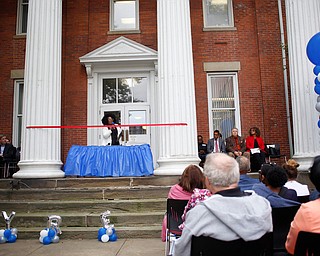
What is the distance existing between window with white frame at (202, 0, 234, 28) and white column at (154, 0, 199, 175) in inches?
153

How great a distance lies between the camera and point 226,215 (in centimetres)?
215

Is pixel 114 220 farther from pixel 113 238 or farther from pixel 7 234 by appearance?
pixel 7 234

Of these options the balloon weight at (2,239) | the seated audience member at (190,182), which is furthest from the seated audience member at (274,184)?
the balloon weight at (2,239)

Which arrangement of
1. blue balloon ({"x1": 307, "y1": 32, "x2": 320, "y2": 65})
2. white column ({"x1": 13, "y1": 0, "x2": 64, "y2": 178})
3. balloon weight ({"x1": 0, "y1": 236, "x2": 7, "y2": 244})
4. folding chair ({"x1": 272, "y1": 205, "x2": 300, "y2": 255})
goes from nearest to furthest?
folding chair ({"x1": 272, "y1": 205, "x2": 300, "y2": 255}) → balloon weight ({"x1": 0, "y1": 236, "x2": 7, "y2": 244}) → blue balloon ({"x1": 307, "y1": 32, "x2": 320, "y2": 65}) → white column ({"x1": 13, "y1": 0, "x2": 64, "y2": 178})

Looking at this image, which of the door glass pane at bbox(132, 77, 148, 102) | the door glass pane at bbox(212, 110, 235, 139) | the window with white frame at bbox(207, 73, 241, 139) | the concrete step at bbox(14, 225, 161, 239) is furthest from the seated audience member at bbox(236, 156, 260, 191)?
the door glass pane at bbox(132, 77, 148, 102)

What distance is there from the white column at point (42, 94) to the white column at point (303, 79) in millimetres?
6465

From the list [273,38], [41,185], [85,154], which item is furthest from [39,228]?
[273,38]

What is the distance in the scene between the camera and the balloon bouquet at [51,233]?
5684 millimetres

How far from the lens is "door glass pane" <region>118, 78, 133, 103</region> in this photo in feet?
39.2

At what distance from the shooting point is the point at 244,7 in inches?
481

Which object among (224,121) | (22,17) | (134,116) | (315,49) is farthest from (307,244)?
(22,17)

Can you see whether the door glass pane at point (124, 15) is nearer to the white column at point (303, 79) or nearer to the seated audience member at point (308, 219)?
the white column at point (303, 79)

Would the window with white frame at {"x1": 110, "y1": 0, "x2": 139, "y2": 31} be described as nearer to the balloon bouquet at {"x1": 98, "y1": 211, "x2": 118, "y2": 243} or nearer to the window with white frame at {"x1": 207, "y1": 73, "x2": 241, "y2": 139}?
the window with white frame at {"x1": 207, "y1": 73, "x2": 241, "y2": 139}

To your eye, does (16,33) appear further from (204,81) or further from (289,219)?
(289,219)
